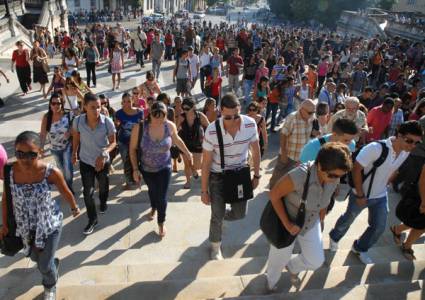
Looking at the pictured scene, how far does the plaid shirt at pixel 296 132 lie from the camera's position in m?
5.43

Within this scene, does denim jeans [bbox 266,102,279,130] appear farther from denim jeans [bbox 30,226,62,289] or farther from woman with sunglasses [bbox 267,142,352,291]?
denim jeans [bbox 30,226,62,289]

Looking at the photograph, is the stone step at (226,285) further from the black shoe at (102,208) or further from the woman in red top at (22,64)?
the woman in red top at (22,64)

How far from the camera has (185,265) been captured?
14.4 ft

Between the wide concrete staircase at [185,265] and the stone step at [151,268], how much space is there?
1 centimetres

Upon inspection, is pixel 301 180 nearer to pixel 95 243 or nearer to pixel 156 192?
pixel 156 192

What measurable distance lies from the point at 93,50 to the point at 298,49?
878cm

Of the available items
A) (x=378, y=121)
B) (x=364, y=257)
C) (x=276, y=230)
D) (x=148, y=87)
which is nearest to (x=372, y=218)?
(x=364, y=257)

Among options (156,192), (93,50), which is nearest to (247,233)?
(156,192)

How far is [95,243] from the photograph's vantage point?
5.01 m

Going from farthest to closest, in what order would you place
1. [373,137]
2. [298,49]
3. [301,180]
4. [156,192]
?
[298,49] < [373,137] < [156,192] < [301,180]

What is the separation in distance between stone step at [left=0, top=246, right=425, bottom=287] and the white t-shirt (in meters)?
0.78

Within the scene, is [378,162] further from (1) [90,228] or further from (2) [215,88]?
(2) [215,88]

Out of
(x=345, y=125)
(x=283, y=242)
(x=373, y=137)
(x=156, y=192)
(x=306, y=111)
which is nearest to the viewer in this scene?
(x=283, y=242)

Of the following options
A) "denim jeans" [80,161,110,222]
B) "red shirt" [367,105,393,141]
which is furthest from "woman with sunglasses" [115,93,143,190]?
"red shirt" [367,105,393,141]
